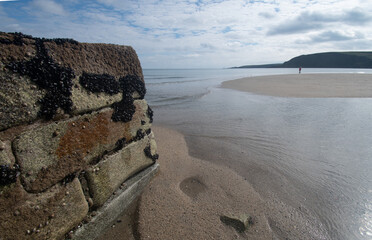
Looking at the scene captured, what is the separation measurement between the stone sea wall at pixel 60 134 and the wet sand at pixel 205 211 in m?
0.43

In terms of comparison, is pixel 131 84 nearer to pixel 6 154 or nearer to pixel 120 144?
pixel 120 144

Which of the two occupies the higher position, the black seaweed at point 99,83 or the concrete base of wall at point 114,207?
the black seaweed at point 99,83

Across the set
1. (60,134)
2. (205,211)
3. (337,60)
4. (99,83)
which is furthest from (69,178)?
(337,60)

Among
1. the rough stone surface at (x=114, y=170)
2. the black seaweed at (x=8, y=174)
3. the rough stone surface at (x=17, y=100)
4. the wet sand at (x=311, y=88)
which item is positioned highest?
the rough stone surface at (x=17, y=100)

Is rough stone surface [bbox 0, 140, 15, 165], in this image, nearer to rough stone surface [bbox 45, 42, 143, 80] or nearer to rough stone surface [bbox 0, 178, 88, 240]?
rough stone surface [bbox 0, 178, 88, 240]

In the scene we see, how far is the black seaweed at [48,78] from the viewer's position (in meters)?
1.74

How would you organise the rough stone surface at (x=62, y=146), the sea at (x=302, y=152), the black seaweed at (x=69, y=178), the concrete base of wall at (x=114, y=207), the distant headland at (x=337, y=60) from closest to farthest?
1. the rough stone surface at (x=62, y=146)
2. the black seaweed at (x=69, y=178)
3. the concrete base of wall at (x=114, y=207)
4. the sea at (x=302, y=152)
5. the distant headland at (x=337, y=60)

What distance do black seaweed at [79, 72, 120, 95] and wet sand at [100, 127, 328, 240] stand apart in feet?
5.33

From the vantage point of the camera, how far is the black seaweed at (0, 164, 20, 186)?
4.97 ft

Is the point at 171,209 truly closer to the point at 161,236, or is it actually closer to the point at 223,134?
the point at 161,236

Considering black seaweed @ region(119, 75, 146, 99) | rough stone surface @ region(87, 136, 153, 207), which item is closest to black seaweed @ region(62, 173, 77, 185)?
rough stone surface @ region(87, 136, 153, 207)

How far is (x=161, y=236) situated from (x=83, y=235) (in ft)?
A: 2.79

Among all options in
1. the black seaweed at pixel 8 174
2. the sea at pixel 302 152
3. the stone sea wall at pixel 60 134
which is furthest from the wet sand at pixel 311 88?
the black seaweed at pixel 8 174

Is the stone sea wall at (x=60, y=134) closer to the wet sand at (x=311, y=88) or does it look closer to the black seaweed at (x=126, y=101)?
the black seaweed at (x=126, y=101)
